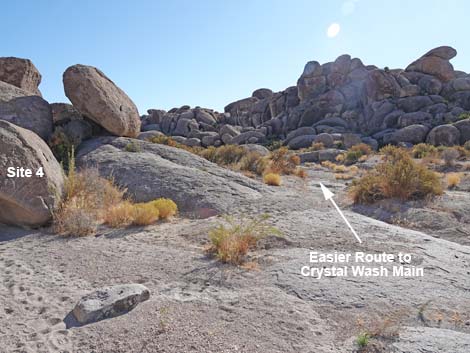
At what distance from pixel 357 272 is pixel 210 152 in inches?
544

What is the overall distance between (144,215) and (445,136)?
31602 mm

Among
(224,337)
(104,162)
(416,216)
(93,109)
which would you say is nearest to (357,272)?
(224,337)

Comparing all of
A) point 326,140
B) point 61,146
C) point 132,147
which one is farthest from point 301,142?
point 61,146

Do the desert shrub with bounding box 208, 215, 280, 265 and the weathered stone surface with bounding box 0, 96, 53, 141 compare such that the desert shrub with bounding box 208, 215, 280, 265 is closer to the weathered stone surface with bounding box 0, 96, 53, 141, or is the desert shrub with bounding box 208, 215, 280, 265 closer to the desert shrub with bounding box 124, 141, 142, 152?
the desert shrub with bounding box 124, 141, 142, 152

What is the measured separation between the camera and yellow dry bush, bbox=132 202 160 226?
6.83 meters

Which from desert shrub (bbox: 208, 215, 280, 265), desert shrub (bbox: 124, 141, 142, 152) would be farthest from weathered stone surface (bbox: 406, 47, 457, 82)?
desert shrub (bbox: 208, 215, 280, 265)

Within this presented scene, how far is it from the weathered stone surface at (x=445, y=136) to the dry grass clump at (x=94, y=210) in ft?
98.9

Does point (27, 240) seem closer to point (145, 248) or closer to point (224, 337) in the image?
point (145, 248)

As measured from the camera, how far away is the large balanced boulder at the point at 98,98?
11.0 metres

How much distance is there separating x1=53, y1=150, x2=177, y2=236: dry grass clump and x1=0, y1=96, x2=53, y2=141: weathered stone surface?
12.0 ft

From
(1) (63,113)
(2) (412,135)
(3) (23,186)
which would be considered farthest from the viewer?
(2) (412,135)

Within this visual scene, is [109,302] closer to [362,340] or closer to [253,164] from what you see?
[362,340]

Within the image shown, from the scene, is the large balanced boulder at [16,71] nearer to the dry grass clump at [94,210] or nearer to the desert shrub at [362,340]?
the dry grass clump at [94,210]

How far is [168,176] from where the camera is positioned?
9711 mm
